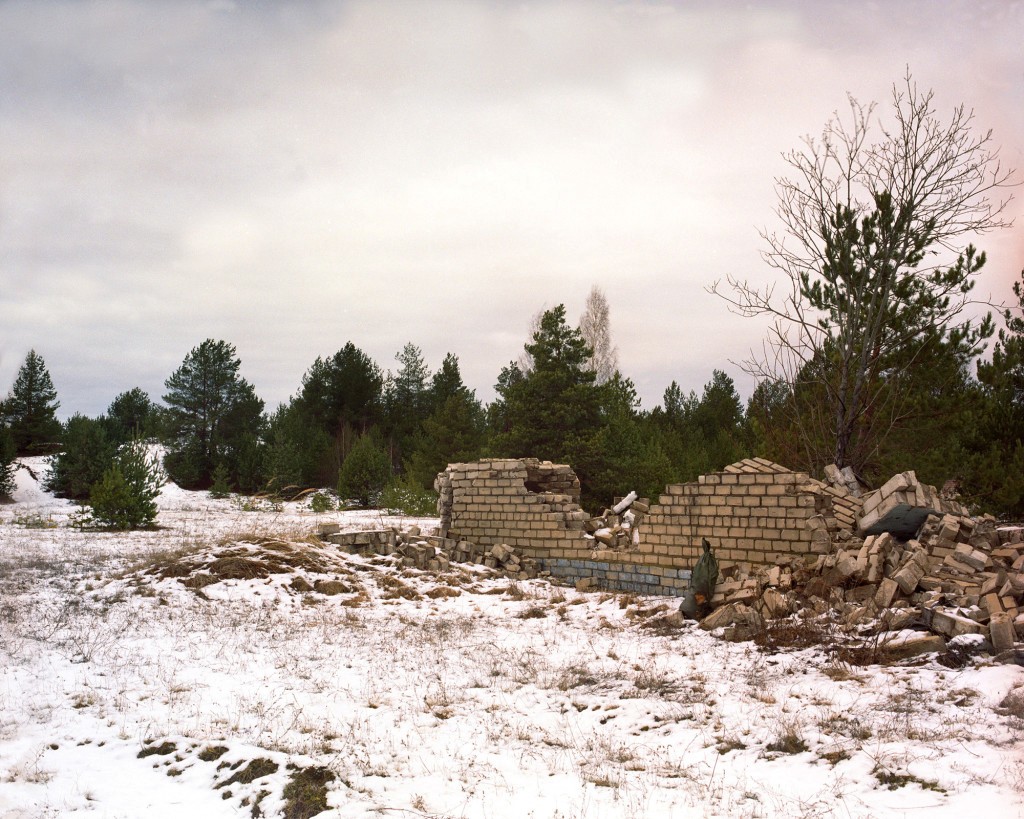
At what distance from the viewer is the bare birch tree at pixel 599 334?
3228 centimetres

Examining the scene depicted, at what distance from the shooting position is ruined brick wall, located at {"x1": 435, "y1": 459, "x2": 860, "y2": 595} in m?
9.30

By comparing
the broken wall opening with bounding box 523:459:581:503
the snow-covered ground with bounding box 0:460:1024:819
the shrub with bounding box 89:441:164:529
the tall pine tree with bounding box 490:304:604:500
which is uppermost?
the tall pine tree with bounding box 490:304:604:500

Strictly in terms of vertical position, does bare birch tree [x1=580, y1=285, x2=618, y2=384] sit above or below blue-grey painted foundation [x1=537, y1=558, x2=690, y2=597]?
above

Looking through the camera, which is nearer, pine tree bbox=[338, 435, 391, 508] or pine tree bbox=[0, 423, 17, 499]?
pine tree bbox=[0, 423, 17, 499]

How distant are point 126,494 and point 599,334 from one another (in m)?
21.6

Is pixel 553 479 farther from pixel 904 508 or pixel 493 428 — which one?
pixel 493 428

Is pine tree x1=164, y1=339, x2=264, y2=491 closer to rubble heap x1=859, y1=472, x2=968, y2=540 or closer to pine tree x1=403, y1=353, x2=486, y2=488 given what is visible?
pine tree x1=403, y1=353, x2=486, y2=488

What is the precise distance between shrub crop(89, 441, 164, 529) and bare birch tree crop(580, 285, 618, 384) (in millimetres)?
19797

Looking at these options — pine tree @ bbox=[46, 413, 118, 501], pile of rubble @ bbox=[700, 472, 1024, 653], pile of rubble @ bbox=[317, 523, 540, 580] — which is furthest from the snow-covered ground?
pine tree @ bbox=[46, 413, 118, 501]

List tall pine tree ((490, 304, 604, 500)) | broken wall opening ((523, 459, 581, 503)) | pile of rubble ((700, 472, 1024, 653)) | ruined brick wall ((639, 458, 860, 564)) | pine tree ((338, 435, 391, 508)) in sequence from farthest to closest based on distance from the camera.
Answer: pine tree ((338, 435, 391, 508))
tall pine tree ((490, 304, 604, 500))
broken wall opening ((523, 459, 581, 503))
ruined brick wall ((639, 458, 860, 564))
pile of rubble ((700, 472, 1024, 653))

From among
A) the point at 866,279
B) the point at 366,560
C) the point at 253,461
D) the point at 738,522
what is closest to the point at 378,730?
the point at 738,522

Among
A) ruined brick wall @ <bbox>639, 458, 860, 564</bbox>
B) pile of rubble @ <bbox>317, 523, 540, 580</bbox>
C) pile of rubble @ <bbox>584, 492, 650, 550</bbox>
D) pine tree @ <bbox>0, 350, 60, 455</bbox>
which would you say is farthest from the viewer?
pine tree @ <bbox>0, 350, 60, 455</bbox>

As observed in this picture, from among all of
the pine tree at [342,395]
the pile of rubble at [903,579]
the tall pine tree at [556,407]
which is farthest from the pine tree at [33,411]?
the pile of rubble at [903,579]

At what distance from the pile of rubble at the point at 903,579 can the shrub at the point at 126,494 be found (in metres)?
13.8
